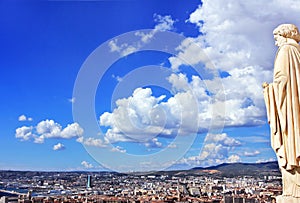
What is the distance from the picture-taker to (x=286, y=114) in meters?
3.51

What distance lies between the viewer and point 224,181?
69.5ft

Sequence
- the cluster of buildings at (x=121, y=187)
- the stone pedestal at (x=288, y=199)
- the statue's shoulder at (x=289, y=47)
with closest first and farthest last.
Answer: the stone pedestal at (x=288, y=199) < the statue's shoulder at (x=289, y=47) < the cluster of buildings at (x=121, y=187)

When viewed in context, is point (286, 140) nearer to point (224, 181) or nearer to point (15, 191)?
point (224, 181)

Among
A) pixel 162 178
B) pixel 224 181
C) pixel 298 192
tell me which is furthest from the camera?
pixel 162 178

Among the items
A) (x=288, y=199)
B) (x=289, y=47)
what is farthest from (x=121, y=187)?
(x=289, y=47)

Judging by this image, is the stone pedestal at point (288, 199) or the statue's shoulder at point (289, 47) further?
the statue's shoulder at point (289, 47)

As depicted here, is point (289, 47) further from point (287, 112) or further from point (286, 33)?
point (287, 112)

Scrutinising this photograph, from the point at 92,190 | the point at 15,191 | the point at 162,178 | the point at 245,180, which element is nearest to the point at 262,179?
the point at 245,180

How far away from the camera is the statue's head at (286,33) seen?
3730mm

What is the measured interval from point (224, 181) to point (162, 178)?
15.9 feet

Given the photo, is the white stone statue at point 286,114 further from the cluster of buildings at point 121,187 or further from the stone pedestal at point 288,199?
the cluster of buildings at point 121,187

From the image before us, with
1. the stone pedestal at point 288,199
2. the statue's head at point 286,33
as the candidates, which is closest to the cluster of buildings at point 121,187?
the stone pedestal at point 288,199

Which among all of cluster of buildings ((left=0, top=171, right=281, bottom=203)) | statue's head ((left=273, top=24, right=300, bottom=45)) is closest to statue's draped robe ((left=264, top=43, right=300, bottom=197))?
statue's head ((left=273, top=24, right=300, bottom=45))

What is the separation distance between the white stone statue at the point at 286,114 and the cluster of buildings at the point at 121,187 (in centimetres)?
1355
